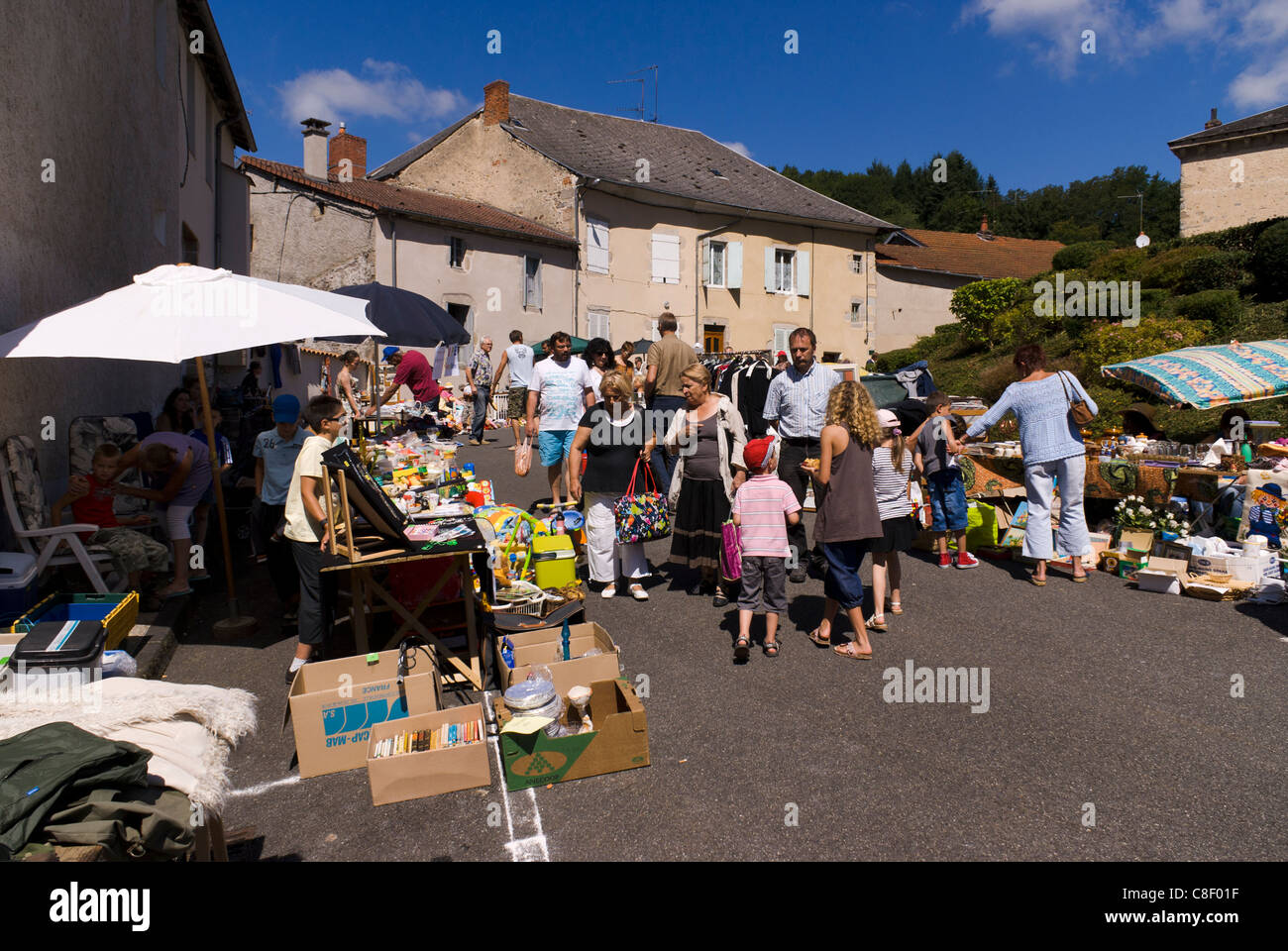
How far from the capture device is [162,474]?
706 centimetres

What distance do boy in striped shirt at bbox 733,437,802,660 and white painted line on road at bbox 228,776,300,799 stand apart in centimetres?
286

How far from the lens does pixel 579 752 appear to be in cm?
404

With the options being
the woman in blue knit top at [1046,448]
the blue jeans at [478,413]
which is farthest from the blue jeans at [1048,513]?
the blue jeans at [478,413]

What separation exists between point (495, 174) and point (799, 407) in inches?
968

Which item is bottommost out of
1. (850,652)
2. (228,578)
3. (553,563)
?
(850,652)

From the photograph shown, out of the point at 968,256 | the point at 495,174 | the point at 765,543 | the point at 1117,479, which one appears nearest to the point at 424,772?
the point at 765,543

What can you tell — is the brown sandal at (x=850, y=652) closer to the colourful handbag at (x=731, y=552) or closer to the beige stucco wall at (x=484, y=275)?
the colourful handbag at (x=731, y=552)

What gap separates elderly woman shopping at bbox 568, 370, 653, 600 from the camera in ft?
22.5

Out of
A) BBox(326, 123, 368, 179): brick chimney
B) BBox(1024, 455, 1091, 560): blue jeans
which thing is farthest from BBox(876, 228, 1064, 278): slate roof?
BBox(1024, 455, 1091, 560): blue jeans

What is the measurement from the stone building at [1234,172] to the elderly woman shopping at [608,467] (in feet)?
93.4

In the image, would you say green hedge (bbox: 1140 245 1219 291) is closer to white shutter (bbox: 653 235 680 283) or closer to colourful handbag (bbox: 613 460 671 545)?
white shutter (bbox: 653 235 680 283)

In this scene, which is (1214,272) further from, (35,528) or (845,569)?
(35,528)
